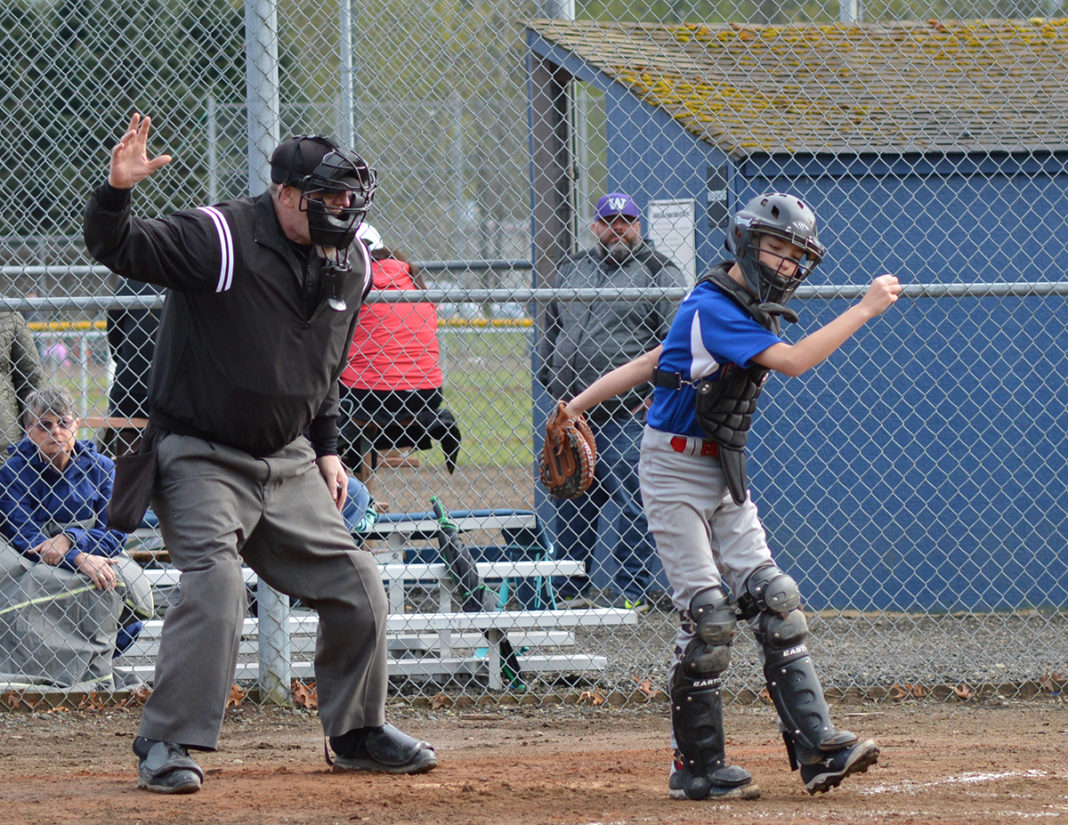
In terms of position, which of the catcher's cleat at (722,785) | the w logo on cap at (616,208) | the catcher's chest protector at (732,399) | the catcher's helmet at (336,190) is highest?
the w logo on cap at (616,208)

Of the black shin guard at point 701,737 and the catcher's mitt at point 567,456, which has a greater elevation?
the catcher's mitt at point 567,456

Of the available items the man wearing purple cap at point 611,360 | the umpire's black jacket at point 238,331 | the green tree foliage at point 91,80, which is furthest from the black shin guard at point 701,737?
the green tree foliage at point 91,80

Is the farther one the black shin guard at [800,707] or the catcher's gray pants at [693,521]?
the catcher's gray pants at [693,521]

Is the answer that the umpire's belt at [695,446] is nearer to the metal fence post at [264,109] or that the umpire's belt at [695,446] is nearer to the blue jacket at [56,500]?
the metal fence post at [264,109]

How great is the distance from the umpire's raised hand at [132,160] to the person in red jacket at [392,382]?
3.15m

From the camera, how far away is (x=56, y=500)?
5805 millimetres

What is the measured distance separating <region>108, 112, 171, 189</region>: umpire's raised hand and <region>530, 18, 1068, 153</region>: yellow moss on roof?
4.10 metres

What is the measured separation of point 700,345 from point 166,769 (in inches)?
80.0

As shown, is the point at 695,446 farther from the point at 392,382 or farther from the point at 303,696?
the point at 392,382

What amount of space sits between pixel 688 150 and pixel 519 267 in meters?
1.28

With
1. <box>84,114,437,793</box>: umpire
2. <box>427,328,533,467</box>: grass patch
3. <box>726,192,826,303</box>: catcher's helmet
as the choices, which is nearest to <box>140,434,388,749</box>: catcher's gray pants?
<box>84,114,437,793</box>: umpire

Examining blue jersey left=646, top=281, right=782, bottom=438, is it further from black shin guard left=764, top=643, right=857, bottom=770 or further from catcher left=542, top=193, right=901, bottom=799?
black shin guard left=764, top=643, right=857, bottom=770

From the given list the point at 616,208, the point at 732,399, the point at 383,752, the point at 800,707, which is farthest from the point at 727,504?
the point at 616,208

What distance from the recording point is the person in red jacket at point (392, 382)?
269 inches
